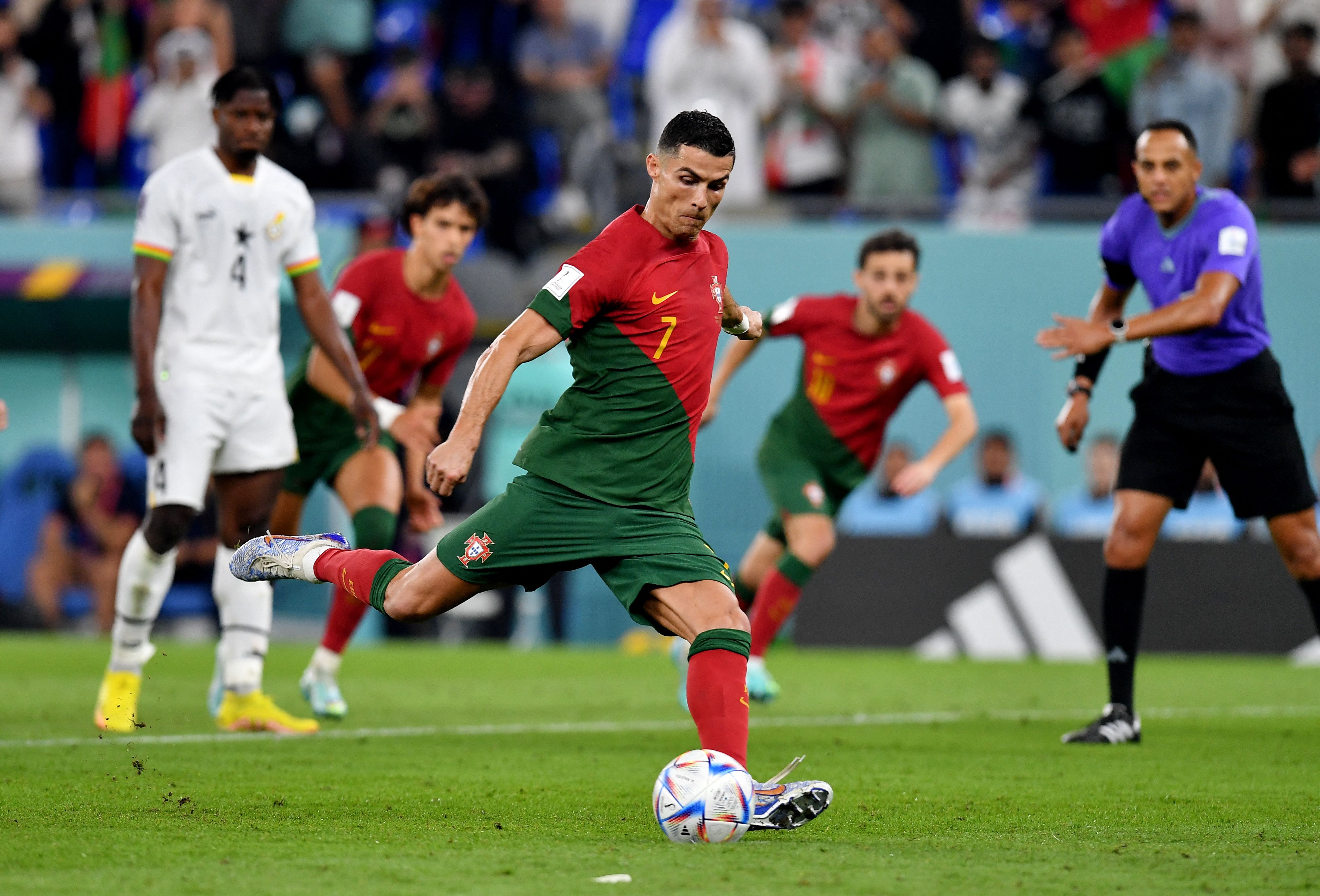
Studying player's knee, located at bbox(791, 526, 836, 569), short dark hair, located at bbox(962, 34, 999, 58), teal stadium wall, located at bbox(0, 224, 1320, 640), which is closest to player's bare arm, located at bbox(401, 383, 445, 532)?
player's knee, located at bbox(791, 526, 836, 569)

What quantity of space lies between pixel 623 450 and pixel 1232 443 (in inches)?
134

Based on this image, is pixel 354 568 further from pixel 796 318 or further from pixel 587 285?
pixel 796 318

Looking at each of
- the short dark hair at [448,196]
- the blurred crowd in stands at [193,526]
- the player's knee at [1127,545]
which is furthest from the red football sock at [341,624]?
the blurred crowd in stands at [193,526]

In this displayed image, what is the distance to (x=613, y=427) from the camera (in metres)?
5.30

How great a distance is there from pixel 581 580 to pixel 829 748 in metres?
9.16

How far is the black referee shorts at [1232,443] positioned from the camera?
7.44 meters

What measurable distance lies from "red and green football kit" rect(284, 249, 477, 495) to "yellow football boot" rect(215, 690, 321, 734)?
4.23 ft

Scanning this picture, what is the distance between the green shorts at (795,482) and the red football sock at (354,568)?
3.67 metres

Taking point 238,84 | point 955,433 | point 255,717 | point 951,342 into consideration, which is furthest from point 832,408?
point 951,342

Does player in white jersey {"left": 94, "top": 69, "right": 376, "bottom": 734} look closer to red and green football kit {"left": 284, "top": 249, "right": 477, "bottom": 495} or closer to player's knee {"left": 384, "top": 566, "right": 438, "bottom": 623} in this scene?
red and green football kit {"left": 284, "top": 249, "right": 477, "bottom": 495}

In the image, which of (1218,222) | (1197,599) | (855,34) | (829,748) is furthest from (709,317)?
(855,34)

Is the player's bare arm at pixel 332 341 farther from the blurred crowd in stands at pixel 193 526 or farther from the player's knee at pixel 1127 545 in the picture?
the blurred crowd in stands at pixel 193 526

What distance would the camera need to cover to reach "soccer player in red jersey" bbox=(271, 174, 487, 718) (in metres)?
8.21

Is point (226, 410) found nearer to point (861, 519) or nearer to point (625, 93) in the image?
point (861, 519)
